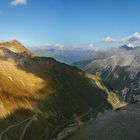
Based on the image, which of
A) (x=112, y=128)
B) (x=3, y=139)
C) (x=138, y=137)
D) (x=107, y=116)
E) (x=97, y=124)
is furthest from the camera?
(x=3, y=139)

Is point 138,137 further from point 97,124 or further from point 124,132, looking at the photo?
point 97,124

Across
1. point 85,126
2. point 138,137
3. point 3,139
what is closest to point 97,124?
point 85,126

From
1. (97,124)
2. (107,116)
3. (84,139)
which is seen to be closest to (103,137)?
(84,139)

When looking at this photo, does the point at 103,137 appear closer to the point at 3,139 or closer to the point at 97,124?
the point at 97,124

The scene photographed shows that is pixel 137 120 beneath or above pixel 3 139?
above

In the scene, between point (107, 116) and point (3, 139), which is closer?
point (107, 116)

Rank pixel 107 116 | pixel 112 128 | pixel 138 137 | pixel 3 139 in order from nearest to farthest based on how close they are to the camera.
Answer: pixel 138 137 < pixel 112 128 < pixel 107 116 < pixel 3 139
